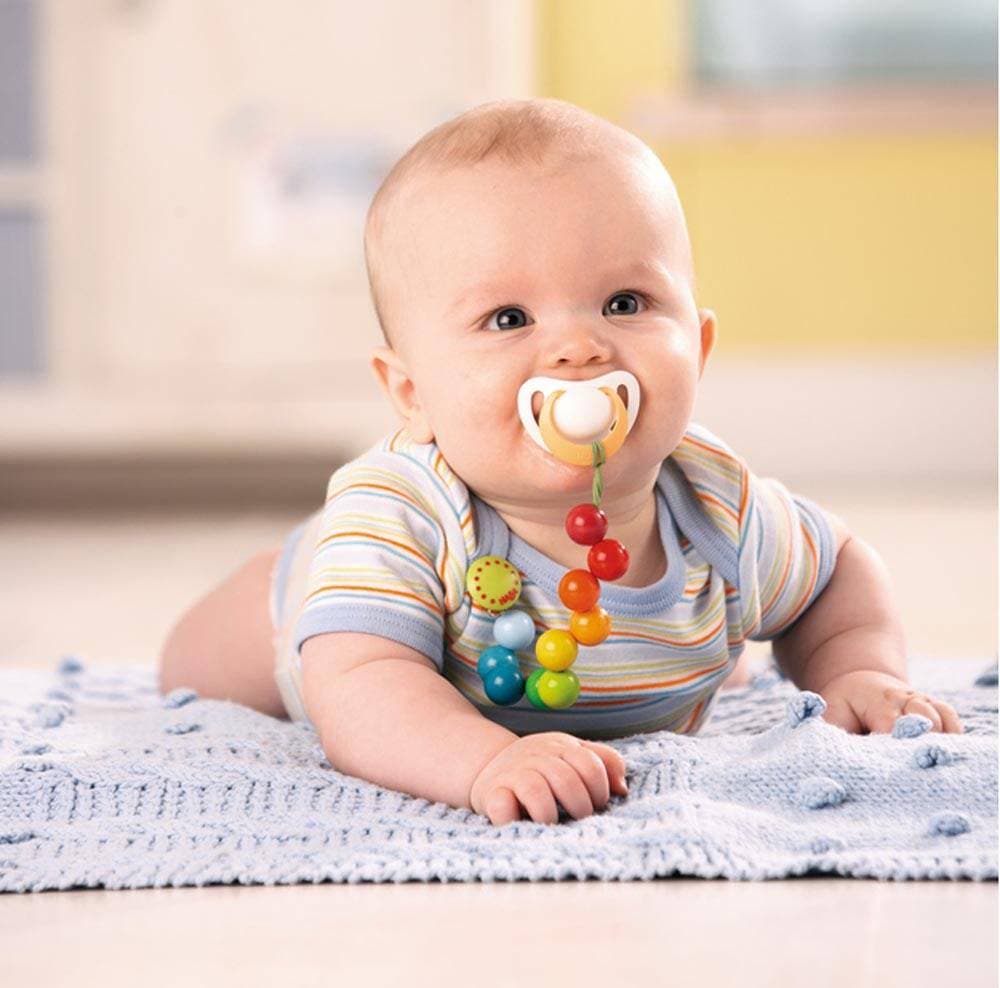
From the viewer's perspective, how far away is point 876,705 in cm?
92

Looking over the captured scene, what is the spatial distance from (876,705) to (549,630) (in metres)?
0.17

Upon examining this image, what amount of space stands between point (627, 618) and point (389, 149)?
1706 mm

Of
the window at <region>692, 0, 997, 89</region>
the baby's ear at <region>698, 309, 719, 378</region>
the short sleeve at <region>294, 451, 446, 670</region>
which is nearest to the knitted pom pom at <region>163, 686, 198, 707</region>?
the short sleeve at <region>294, 451, 446, 670</region>

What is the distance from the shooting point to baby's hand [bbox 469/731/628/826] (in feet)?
2.55

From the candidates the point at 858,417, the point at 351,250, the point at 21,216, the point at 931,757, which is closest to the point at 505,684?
the point at 931,757

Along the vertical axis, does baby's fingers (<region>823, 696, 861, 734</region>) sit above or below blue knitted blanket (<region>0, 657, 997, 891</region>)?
below

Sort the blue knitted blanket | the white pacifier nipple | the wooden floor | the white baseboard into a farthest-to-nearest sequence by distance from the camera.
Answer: the white baseboard
the white pacifier nipple
the blue knitted blanket
the wooden floor

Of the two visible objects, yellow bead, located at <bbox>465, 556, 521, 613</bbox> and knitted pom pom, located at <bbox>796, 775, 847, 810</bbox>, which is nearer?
knitted pom pom, located at <bbox>796, 775, 847, 810</bbox>

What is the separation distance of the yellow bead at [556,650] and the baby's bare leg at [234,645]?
244 millimetres

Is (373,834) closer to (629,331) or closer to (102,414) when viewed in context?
(629,331)

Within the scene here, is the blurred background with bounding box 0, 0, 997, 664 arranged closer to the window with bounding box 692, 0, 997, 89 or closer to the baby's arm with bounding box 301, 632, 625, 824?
the window with bounding box 692, 0, 997, 89

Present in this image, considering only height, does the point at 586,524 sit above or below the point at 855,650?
above

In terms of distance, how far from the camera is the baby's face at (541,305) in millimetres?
875

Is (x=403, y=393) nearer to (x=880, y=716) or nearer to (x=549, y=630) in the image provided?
(x=549, y=630)
